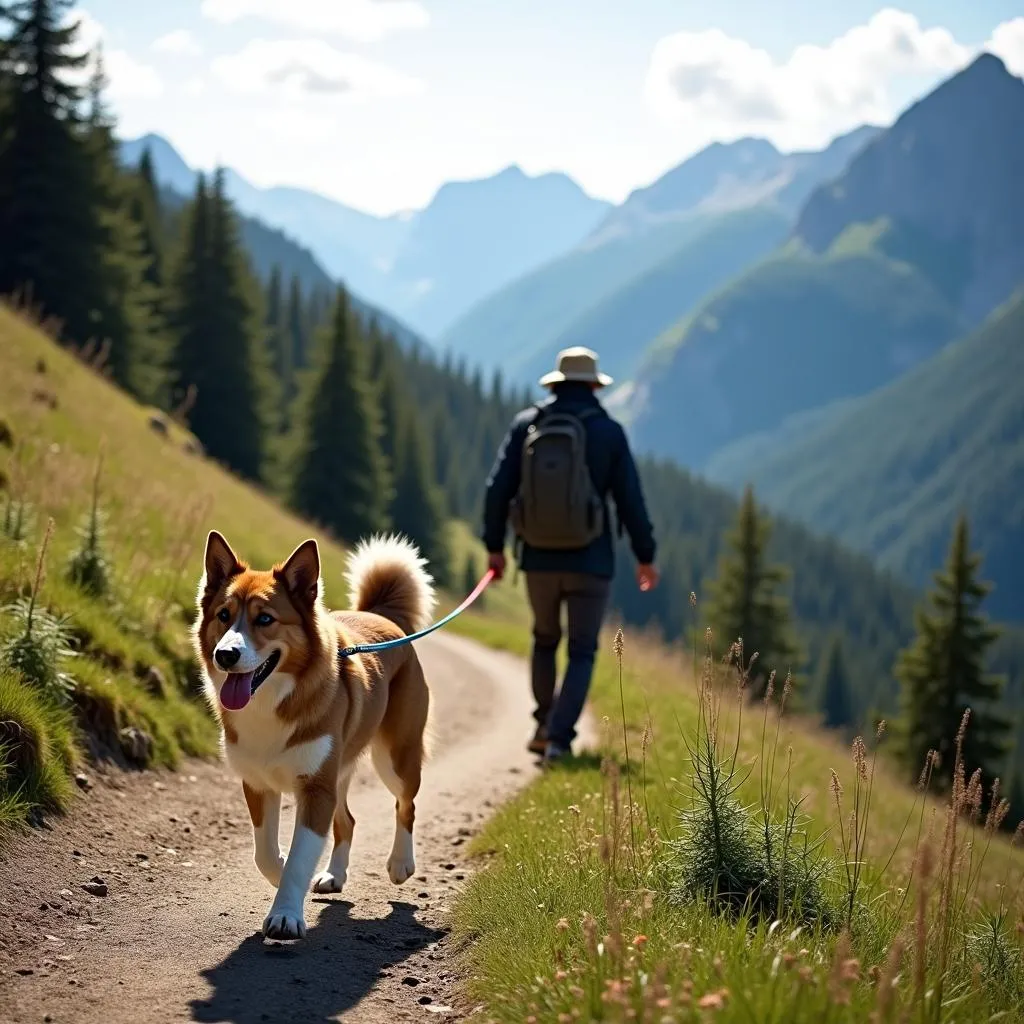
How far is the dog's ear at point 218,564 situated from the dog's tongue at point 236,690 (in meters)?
0.48

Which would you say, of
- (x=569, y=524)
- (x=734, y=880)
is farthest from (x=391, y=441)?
(x=734, y=880)

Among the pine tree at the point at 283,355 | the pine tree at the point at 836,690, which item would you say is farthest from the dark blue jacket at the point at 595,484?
the pine tree at the point at 836,690

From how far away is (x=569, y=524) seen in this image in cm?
916

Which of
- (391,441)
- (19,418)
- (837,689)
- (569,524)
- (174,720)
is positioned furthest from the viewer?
(837,689)

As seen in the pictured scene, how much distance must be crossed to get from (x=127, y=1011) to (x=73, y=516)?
7.35m

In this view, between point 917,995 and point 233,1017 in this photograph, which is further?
point 233,1017

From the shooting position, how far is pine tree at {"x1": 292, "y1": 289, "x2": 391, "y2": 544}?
1797 inches

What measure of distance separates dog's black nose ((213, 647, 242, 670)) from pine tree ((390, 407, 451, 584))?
56.8 meters

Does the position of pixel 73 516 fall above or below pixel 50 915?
above

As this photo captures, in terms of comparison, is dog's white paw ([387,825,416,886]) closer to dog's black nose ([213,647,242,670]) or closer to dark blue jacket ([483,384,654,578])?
dog's black nose ([213,647,242,670])

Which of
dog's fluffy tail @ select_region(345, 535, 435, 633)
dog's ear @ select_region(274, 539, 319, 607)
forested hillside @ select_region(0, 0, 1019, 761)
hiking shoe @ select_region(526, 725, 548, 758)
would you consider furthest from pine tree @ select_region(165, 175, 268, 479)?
dog's ear @ select_region(274, 539, 319, 607)

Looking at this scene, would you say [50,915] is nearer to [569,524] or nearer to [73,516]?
[569,524]

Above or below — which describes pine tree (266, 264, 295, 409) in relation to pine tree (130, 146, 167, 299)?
below

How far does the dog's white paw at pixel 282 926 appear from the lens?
507cm
